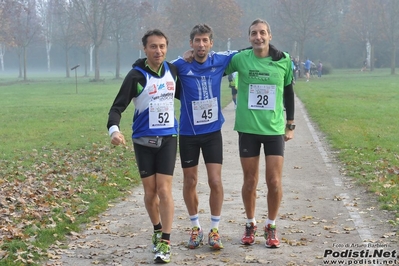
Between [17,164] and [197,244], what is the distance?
7.57 metres

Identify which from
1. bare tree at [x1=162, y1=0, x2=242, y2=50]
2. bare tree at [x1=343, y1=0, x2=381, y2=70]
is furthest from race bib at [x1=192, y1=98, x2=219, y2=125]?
bare tree at [x1=343, y1=0, x2=381, y2=70]

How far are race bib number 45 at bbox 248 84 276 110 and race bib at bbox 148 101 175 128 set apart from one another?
0.87m

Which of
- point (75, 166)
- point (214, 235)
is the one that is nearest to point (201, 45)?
point (214, 235)

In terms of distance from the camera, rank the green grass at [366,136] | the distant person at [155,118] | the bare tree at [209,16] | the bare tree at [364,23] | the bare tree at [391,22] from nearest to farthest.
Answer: the distant person at [155,118], the green grass at [366,136], the bare tree at [391,22], the bare tree at [209,16], the bare tree at [364,23]

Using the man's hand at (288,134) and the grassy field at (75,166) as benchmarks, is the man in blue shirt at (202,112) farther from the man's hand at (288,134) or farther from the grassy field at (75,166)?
the grassy field at (75,166)

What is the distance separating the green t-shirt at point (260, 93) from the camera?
6.88 metres

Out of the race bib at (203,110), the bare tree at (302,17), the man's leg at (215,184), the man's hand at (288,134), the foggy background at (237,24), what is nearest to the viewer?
the race bib at (203,110)

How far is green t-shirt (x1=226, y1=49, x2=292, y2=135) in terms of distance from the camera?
688 centimetres

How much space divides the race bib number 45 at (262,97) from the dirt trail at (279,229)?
1.45 meters

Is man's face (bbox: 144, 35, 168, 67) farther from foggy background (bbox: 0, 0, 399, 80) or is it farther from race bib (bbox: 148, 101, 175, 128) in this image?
foggy background (bbox: 0, 0, 399, 80)

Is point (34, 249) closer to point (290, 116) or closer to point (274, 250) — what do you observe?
point (274, 250)

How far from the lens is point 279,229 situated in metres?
7.73

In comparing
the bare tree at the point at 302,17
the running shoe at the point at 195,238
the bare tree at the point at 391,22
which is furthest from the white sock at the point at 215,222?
the bare tree at the point at 391,22

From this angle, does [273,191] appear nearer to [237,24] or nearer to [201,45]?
[201,45]
